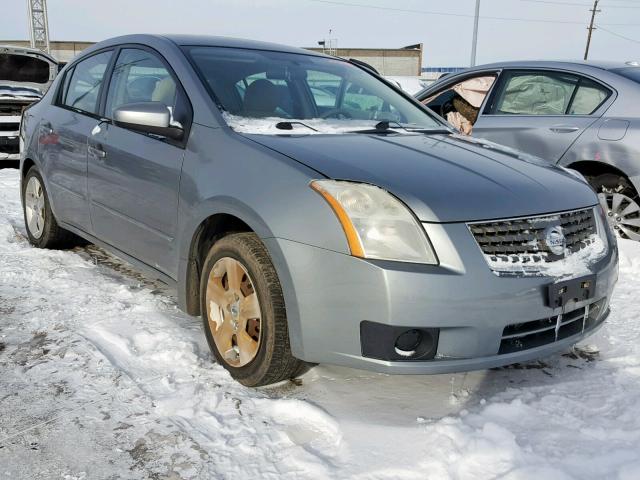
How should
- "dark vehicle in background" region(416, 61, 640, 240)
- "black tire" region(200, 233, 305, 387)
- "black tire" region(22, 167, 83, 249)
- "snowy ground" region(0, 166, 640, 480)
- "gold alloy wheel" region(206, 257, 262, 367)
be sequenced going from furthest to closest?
"dark vehicle in background" region(416, 61, 640, 240)
"black tire" region(22, 167, 83, 249)
"gold alloy wheel" region(206, 257, 262, 367)
"black tire" region(200, 233, 305, 387)
"snowy ground" region(0, 166, 640, 480)

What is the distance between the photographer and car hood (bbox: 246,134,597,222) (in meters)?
2.45

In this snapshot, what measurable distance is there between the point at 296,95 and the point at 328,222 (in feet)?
4.58

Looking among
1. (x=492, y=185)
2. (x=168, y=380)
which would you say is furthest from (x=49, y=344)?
(x=492, y=185)

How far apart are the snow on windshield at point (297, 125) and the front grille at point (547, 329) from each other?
1332 millimetres

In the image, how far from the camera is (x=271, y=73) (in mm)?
3592

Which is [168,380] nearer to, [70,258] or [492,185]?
[492,185]

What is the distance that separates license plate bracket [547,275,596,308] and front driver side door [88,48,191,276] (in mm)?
1784

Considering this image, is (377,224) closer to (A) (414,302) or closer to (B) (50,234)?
(A) (414,302)

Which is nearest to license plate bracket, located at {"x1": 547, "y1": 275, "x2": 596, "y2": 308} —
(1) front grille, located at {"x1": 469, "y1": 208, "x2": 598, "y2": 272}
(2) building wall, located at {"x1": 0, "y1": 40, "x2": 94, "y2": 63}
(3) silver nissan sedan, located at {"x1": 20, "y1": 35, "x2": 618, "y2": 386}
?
(3) silver nissan sedan, located at {"x1": 20, "y1": 35, "x2": 618, "y2": 386}

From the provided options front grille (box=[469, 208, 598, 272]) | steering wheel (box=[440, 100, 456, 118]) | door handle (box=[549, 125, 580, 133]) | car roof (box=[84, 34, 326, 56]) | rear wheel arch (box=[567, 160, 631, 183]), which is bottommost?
rear wheel arch (box=[567, 160, 631, 183])

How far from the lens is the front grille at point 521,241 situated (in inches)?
94.8

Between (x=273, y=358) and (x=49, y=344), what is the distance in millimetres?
1309

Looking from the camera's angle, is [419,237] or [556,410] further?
[556,410]

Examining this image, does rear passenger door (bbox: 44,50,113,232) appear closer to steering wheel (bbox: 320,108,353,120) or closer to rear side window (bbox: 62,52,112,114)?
rear side window (bbox: 62,52,112,114)
